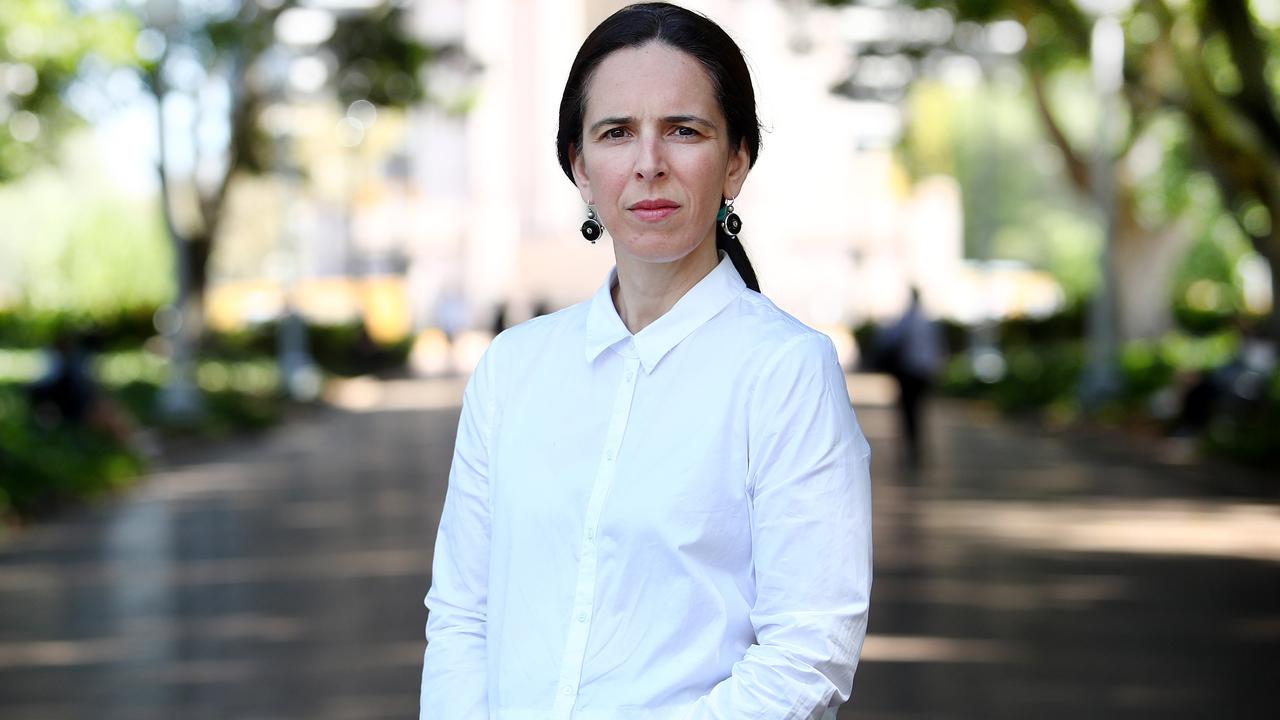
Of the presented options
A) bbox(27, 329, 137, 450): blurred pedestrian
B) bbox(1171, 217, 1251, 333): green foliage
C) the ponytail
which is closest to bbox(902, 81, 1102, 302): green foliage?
bbox(1171, 217, 1251, 333): green foliage

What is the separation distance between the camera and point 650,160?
7.89ft

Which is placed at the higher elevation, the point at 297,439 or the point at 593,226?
the point at 593,226

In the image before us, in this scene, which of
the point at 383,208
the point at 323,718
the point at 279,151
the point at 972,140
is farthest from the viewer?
the point at 383,208

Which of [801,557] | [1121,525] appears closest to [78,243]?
[1121,525]

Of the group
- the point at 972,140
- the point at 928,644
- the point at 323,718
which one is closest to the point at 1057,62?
the point at 928,644

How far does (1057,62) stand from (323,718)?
77.7ft

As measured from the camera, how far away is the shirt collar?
2.42m

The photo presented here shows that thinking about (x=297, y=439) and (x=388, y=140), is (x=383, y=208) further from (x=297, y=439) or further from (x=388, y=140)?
(x=297, y=439)

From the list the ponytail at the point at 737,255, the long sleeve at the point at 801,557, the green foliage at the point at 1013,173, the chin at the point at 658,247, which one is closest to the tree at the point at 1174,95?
the ponytail at the point at 737,255

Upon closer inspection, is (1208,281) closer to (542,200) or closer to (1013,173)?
(1013,173)

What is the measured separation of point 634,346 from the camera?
2.44 metres

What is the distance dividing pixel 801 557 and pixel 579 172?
66 centimetres

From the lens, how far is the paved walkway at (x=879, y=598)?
7.89 meters

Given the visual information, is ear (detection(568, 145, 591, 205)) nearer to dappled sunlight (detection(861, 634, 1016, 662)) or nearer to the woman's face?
the woman's face
